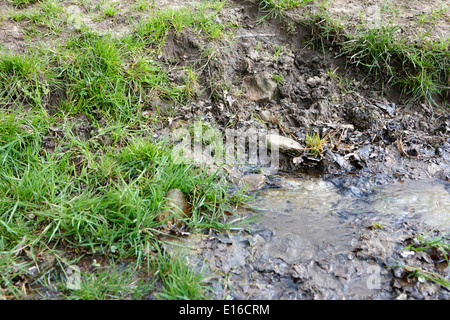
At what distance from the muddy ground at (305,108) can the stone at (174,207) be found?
0.77 ft

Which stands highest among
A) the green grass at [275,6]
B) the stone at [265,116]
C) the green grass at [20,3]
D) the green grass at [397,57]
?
the green grass at [275,6]

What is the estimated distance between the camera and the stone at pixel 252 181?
3.01 m

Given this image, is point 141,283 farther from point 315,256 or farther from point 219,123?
point 219,123

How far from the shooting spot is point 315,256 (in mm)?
2406

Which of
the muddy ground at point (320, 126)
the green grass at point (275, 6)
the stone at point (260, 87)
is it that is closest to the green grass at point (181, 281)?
the muddy ground at point (320, 126)

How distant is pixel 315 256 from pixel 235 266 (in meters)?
0.57

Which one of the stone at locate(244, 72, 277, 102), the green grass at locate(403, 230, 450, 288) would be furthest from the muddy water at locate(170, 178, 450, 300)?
the stone at locate(244, 72, 277, 102)

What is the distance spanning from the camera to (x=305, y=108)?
12.0ft

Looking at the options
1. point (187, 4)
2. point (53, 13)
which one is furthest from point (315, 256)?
point (53, 13)

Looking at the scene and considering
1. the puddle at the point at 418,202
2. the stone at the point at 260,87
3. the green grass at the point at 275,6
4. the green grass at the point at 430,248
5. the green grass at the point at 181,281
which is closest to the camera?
the green grass at the point at 181,281

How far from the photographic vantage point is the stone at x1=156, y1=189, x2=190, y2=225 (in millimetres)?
2557

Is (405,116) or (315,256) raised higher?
(405,116)

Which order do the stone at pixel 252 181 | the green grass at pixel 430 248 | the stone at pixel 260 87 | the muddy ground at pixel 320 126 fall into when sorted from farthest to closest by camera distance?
1. the stone at pixel 260 87
2. the stone at pixel 252 181
3. the muddy ground at pixel 320 126
4. the green grass at pixel 430 248

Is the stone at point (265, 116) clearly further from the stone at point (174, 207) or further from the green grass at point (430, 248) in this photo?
the green grass at point (430, 248)
